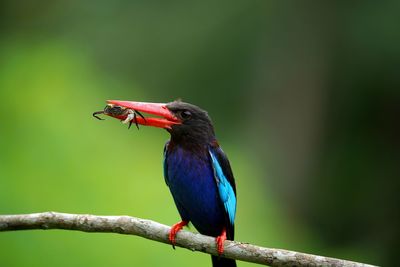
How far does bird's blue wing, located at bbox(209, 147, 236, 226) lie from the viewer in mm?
4473

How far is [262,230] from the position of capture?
7.60 metres

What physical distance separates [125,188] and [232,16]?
6658 mm

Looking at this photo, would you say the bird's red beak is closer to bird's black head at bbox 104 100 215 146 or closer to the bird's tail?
bird's black head at bbox 104 100 215 146

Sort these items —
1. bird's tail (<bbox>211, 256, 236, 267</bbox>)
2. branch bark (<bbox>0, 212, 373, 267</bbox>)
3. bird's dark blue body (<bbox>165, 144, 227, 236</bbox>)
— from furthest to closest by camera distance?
bird's tail (<bbox>211, 256, 236, 267</bbox>) → bird's dark blue body (<bbox>165, 144, 227, 236</bbox>) → branch bark (<bbox>0, 212, 373, 267</bbox>)

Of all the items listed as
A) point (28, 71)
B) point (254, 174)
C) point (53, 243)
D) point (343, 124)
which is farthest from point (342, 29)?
point (53, 243)

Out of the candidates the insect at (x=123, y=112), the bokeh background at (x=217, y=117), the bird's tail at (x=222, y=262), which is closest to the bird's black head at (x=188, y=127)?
the insect at (x=123, y=112)

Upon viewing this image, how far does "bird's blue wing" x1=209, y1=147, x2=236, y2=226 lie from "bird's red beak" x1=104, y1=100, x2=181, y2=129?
1.05 feet

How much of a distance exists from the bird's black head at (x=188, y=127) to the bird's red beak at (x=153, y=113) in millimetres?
29

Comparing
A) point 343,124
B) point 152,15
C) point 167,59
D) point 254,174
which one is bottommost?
point 254,174

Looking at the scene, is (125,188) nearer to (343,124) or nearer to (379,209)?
(379,209)

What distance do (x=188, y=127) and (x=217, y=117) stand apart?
8.54m

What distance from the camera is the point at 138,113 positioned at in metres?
4.27

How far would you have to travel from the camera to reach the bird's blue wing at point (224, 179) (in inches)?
176

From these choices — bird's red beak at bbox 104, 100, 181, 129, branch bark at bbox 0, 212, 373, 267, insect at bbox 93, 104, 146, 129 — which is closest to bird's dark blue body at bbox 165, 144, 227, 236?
bird's red beak at bbox 104, 100, 181, 129
